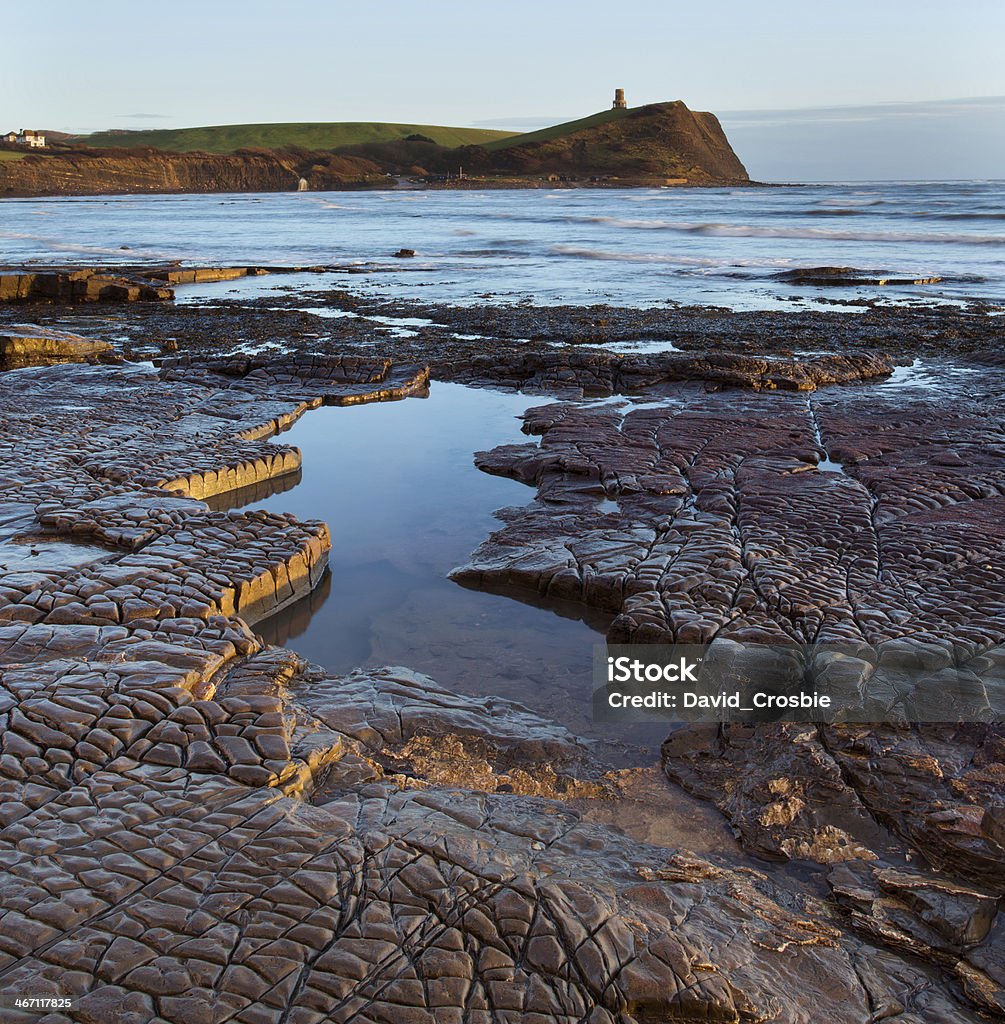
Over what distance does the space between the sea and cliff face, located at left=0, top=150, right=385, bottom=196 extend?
39.2 m

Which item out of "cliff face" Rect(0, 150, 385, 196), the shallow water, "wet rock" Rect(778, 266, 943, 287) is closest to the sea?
"wet rock" Rect(778, 266, 943, 287)

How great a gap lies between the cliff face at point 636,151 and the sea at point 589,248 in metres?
62.1

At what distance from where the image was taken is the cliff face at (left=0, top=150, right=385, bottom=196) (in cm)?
8169

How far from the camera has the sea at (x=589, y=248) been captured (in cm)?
1611

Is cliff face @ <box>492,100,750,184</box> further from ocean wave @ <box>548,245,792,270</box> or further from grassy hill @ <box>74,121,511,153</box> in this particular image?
ocean wave @ <box>548,245,792,270</box>

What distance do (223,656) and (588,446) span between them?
11.9ft

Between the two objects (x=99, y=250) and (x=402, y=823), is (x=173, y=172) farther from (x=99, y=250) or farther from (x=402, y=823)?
(x=402, y=823)

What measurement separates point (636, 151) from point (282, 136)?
53.0 metres

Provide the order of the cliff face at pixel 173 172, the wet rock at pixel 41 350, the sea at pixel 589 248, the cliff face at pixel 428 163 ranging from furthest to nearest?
the cliff face at pixel 428 163, the cliff face at pixel 173 172, the sea at pixel 589 248, the wet rock at pixel 41 350

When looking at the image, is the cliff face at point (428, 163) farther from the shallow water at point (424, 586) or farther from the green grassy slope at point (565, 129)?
the shallow water at point (424, 586)

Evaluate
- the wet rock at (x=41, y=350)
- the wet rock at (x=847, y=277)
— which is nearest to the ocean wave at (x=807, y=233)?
the wet rock at (x=847, y=277)

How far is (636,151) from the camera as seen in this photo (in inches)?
4400

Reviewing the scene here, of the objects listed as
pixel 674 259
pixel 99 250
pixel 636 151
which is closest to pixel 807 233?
pixel 674 259

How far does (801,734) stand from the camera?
127 inches
